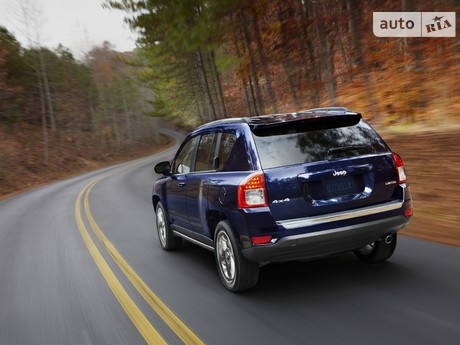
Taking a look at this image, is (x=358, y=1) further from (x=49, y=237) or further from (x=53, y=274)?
(x=53, y=274)

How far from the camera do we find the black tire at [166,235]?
7.01 m

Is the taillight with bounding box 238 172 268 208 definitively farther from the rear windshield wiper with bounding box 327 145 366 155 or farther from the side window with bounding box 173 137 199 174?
the side window with bounding box 173 137 199 174

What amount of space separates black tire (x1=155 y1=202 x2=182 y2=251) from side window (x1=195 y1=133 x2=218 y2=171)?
5.41 ft

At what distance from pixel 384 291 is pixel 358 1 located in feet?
54.8

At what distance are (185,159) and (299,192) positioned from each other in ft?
8.31

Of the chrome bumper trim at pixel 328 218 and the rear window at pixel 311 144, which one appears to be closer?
the chrome bumper trim at pixel 328 218

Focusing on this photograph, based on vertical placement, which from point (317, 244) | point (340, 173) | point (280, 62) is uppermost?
point (280, 62)

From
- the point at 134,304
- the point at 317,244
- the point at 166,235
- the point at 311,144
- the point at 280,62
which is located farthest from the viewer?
the point at 280,62

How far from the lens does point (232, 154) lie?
15.7 ft

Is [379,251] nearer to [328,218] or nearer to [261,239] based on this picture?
[328,218]

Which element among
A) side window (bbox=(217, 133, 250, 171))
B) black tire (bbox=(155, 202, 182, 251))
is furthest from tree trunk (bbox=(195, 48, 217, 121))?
side window (bbox=(217, 133, 250, 171))

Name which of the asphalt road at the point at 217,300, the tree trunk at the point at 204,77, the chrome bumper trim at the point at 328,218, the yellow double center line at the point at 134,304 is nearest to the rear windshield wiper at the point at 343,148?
the chrome bumper trim at the point at 328,218

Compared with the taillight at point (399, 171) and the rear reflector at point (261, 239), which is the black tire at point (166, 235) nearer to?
the rear reflector at point (261, 239)

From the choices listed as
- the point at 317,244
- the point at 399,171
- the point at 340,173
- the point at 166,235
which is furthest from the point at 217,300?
the point at 166,235
